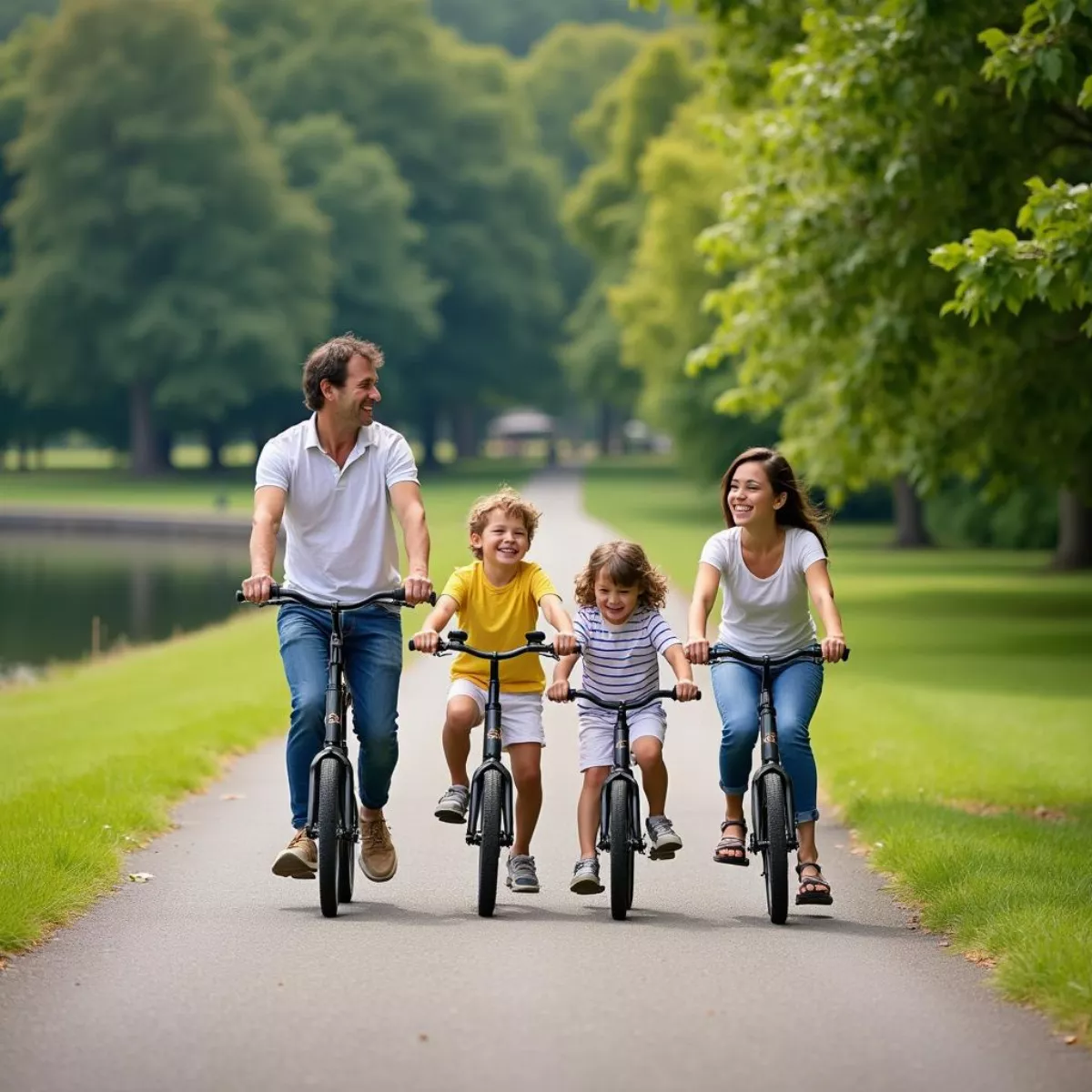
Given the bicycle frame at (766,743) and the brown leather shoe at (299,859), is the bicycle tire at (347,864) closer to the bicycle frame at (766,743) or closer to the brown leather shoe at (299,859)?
the brown leather shoe at (299,859)

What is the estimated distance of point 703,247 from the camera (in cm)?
1934

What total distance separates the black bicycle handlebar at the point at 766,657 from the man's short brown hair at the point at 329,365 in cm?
169

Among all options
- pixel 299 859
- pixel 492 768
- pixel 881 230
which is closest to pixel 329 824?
pixel 299 859

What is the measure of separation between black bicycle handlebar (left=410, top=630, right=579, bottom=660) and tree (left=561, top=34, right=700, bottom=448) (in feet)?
161

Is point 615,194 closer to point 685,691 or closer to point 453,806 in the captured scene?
point 453,806

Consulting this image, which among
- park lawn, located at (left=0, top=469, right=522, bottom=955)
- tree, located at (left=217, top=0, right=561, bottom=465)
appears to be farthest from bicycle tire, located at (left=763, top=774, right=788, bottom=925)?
tree, located at (left=217, top=0, right=561, bottom=465)

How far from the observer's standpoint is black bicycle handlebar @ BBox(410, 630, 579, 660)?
293 inches

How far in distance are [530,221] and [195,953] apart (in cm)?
7880

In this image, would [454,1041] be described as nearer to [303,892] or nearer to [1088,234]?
[303,892]

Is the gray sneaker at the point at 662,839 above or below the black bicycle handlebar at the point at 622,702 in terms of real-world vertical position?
below

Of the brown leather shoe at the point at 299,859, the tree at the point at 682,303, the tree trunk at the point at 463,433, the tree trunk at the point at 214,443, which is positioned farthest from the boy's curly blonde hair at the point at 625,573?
the tree trunk at the point at 463,433

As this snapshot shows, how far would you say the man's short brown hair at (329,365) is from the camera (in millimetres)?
7707

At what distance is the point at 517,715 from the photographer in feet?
25.8

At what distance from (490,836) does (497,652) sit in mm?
703
